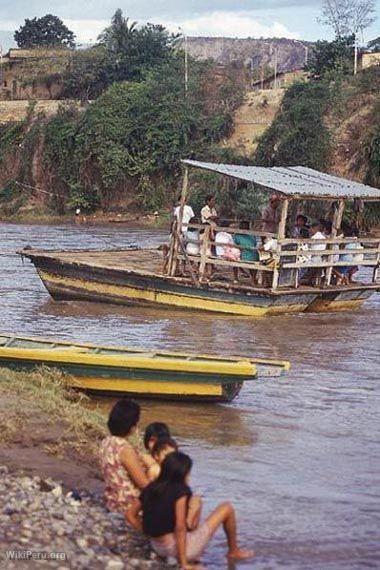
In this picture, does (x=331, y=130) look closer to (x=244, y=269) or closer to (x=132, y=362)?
(x=244, y=269)

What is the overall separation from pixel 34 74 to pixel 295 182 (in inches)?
1624

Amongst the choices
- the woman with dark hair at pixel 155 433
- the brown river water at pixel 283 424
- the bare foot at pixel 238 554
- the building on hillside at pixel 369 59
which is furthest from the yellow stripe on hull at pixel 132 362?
the building on hillside at pixel 369 59

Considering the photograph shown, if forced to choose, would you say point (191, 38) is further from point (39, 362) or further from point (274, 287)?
point (39, 362)

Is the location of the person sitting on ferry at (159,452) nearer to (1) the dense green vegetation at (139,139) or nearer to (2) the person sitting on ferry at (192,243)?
(2) the person sitting on ferry at (192,243)

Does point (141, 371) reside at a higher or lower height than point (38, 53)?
lower

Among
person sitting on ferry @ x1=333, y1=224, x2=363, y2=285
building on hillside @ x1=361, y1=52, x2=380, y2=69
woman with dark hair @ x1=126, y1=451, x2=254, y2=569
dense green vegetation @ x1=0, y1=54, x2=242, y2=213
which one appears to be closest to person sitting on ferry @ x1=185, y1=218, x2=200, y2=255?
person sitting on ferry @ x1=333, y1=224, x2=363, y2=285

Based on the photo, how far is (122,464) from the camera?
6.52 metres

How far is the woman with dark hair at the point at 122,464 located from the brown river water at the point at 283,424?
0.61 meters

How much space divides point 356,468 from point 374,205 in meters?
23.6

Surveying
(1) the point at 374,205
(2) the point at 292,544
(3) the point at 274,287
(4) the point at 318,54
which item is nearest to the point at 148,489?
(2) the point at 292,544

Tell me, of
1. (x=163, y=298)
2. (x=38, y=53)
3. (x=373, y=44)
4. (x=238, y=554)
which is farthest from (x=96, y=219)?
(x=238, y=554)

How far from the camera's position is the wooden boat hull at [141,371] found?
32.1 ft

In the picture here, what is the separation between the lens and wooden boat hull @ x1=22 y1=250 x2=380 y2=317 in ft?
53.0

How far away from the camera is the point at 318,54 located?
4459 cm
